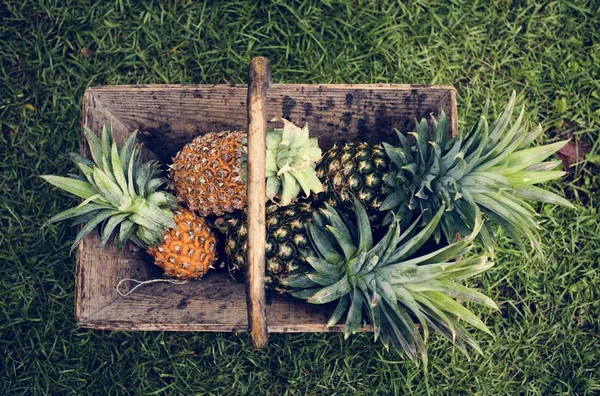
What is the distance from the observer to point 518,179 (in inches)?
66.8

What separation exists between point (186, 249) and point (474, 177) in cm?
113

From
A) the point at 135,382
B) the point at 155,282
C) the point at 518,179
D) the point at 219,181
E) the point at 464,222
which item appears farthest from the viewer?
the point at 135,382

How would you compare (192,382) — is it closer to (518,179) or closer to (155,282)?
(155,282)

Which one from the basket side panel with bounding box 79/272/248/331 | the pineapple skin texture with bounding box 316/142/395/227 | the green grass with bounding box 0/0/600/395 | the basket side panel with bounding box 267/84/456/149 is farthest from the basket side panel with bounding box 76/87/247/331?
the green grass with bounding box 0/0/600/395

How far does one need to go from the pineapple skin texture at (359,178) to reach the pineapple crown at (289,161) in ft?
0.50

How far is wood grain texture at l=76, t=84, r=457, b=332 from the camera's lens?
6.53ft

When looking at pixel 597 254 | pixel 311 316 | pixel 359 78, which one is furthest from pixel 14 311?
pixel 597 254

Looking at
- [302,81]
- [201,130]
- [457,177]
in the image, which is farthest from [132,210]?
[302,81]

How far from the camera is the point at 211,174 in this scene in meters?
2.06

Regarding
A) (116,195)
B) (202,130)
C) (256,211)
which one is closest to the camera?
(256,211)

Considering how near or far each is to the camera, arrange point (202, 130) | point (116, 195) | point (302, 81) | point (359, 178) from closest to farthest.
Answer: point (116, 195) < point (359, 178) < point (202, 130) < point (302, 81)

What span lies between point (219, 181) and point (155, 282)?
538 mm

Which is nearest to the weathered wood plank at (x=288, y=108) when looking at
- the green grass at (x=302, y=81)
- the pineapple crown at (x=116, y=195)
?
the pineapple crown at (x=116, y=195)

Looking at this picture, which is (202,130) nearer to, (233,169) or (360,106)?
(233,169)
